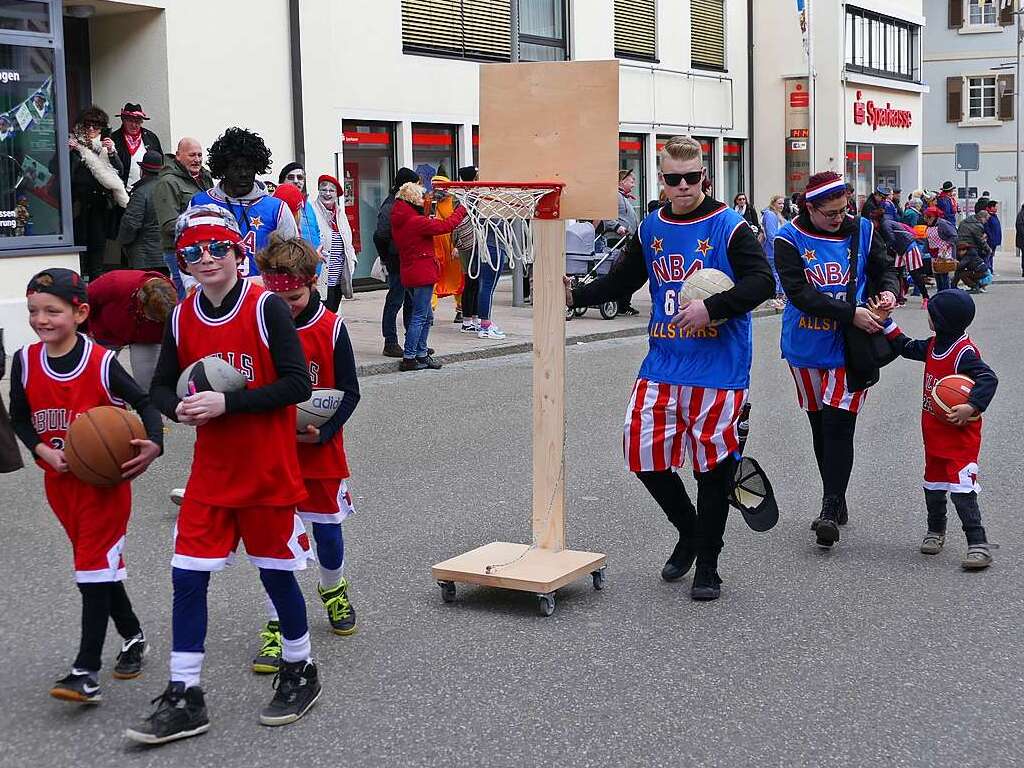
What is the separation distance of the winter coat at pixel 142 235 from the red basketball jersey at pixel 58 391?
819cm

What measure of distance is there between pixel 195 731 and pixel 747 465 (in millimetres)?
2802

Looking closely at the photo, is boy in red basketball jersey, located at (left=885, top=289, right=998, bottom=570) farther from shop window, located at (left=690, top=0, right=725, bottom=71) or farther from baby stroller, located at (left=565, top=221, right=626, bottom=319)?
shop window, located at (left=690, top=0, right=725, bottom=71)

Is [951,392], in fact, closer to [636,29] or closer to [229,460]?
[229,460]

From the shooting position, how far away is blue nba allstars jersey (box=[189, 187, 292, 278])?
335 inches

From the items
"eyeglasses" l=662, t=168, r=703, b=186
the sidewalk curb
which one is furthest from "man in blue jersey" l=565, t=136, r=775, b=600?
the sidewalk curb

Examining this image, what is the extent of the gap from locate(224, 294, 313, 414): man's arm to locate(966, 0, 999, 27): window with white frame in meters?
58.4

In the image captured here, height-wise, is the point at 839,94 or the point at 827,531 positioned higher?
the point at 839,94

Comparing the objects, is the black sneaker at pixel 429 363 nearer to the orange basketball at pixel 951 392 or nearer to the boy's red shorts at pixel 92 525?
the orange basketball at pixel 951 392

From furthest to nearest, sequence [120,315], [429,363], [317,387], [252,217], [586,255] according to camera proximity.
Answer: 1. [586,255]
2. [429,363]
3. [120,315]
4. [252,217]
5. [317,387]

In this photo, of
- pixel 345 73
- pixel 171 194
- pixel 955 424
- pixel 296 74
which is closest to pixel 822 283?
pixel 955 424

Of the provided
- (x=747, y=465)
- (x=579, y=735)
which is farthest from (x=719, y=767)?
(x=747, y=465)

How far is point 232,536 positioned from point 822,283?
11.4ft

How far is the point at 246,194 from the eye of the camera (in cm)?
847

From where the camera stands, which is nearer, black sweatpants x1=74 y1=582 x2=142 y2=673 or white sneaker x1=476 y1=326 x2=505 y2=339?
black sweatpants x1=74 y1=582 x2=142 y2=673
